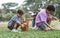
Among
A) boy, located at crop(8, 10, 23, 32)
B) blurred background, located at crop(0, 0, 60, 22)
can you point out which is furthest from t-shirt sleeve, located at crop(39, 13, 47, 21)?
blurred background, located at crop(0, 0, 60, 22)

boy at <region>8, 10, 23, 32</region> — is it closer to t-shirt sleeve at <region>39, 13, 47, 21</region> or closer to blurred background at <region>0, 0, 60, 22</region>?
t-shirt sleeve at <region>39, 13, 47, 21</region>

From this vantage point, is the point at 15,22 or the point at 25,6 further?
the point at 25,6

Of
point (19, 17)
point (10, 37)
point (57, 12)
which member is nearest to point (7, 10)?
point (57, 12)

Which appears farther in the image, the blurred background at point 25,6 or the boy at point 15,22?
the blurred background at point 25,6

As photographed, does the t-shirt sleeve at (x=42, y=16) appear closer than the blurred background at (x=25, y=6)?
Yes

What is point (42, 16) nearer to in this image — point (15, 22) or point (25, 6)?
point (15, 22)

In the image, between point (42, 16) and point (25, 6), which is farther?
point (25, 6)

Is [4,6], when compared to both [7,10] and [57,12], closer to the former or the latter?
[7,10]

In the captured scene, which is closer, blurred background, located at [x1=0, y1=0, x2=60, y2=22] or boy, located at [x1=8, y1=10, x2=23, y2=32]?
boy, located at [x1=8, y1=10, x2=23, y2=32]

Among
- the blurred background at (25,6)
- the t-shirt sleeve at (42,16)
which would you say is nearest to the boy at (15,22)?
the t-shirt sleeve at (42,16)

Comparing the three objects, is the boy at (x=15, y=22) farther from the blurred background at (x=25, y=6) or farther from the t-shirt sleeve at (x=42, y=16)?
the blurred background at (x=25, y=6)

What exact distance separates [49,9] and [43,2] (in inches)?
409

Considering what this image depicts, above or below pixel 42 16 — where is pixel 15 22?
below

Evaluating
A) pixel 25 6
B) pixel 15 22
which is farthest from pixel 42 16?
pixel 25 6
